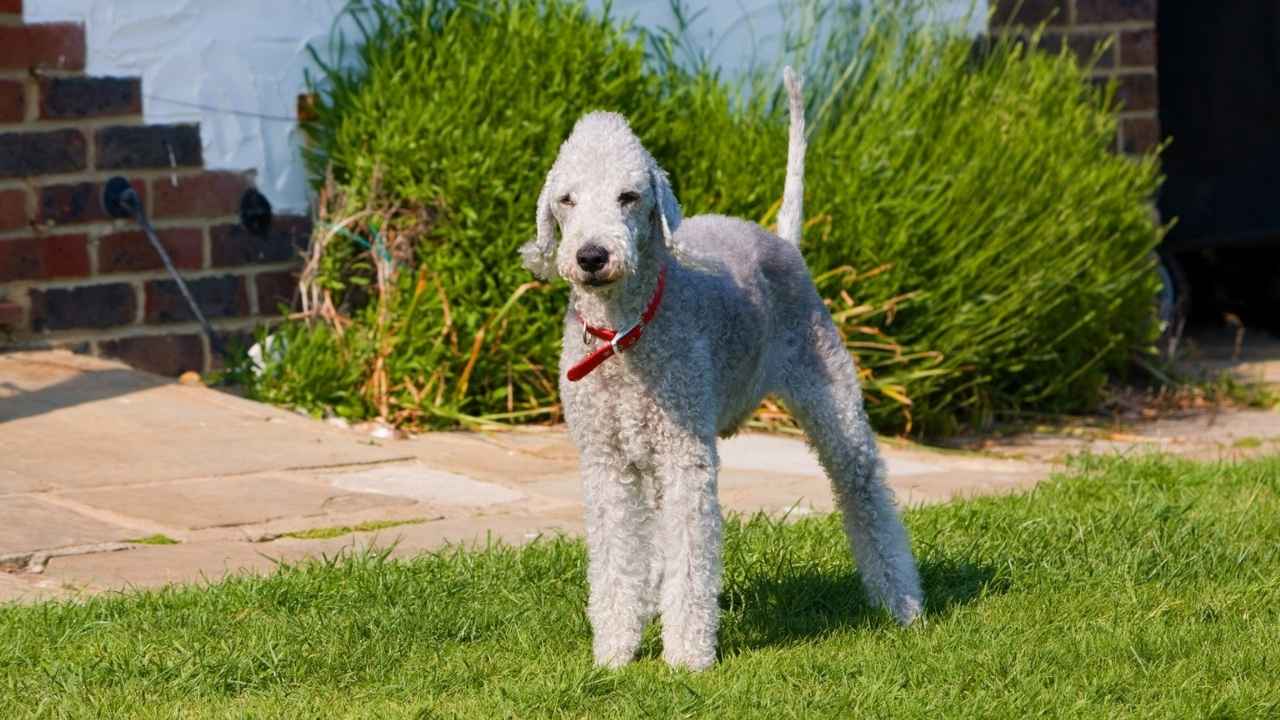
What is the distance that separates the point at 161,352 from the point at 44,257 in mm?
578

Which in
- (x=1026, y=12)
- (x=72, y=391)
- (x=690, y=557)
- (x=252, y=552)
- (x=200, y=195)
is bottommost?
(x=252, y=552)

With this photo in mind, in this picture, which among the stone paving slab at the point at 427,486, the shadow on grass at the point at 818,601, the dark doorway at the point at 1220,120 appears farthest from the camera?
the dark doorway at the point at 1220,120

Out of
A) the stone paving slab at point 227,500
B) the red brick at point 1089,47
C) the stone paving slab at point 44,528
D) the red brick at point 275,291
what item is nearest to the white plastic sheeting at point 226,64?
the red brick at point 275,291

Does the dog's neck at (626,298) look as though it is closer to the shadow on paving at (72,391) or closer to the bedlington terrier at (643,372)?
the bedlington terrier at (643,372)

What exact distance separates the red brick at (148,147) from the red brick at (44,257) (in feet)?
1.08

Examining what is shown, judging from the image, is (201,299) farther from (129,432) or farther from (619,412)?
(619,412)

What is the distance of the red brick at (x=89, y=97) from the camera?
6883mm

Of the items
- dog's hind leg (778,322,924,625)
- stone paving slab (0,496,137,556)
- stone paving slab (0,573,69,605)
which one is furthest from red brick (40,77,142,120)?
dog's hind leg (778,322,924,625)

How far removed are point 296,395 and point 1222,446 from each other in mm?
3671

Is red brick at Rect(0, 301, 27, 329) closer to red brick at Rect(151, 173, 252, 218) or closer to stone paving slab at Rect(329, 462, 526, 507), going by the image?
red brick at Rect(151, 173, 252, 218)

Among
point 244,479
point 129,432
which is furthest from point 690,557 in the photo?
point 129,432

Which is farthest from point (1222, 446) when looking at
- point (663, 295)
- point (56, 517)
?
point (56, 517)

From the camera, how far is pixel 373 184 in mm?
7195

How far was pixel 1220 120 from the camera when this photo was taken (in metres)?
10.4
